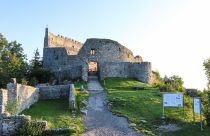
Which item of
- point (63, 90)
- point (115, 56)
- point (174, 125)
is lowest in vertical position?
point (174, 125)

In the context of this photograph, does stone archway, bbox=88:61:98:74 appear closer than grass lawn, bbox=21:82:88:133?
No

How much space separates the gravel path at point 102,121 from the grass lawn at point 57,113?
0.74m

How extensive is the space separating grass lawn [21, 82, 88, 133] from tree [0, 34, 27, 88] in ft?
35.4

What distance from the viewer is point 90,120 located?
99.2 ft

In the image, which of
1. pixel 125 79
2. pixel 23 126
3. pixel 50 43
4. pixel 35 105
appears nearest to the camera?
pixel 23 126

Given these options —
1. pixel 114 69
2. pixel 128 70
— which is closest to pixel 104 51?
pixel 114 69

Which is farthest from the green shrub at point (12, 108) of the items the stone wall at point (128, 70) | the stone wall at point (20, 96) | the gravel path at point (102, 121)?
the stone wall at point (128, 70)

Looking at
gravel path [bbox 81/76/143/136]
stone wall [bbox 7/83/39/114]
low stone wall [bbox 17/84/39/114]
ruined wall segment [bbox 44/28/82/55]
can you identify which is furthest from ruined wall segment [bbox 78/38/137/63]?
stone wall [bbox 7/83/39/114]

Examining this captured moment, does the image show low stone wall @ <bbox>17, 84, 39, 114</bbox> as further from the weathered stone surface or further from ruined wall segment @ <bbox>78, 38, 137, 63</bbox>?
ruined wall segment @ <bbox>78, 38, 137, 63</bbox>

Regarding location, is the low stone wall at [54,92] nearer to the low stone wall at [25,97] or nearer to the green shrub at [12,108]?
the low stone wall at [25,97]

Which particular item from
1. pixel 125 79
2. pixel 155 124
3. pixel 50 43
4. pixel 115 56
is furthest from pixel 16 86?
pixel 50 43

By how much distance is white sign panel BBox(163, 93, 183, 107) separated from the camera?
3226 centimetres

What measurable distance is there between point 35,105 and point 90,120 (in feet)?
27.3

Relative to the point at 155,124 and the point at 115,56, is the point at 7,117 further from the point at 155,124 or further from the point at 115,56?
the point at 115,56
